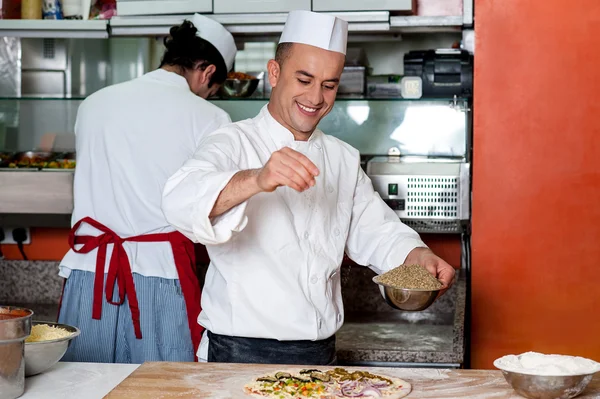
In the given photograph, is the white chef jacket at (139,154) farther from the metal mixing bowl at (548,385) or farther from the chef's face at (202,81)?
the metal mixing bowl at (548,385)

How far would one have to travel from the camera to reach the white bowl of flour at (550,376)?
→ 1.70 metres

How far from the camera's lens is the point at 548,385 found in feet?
5.61

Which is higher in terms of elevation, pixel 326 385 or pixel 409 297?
pixel 409 297

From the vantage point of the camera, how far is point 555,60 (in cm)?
282

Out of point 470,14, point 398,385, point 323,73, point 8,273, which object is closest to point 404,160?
point 470,14

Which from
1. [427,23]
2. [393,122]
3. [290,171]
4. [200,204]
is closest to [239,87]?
[393,122]

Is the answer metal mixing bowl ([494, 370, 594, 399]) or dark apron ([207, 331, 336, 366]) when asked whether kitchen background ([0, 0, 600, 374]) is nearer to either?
dark apron ([207, 331, 336, 366])

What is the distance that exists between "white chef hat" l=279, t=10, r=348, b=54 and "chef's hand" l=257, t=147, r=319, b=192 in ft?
1.84

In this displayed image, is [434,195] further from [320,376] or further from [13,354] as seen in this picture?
[13,354]

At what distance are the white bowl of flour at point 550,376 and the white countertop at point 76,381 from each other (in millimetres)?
864

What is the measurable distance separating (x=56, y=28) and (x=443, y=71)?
142 cm

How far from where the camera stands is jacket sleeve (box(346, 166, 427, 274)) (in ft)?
7.56

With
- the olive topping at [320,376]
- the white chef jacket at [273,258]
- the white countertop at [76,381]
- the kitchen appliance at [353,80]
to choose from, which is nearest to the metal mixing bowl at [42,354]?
the white countertop at [76,381]

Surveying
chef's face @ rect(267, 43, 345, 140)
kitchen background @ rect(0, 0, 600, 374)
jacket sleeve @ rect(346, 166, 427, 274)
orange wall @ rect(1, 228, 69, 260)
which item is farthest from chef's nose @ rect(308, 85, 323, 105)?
orange wall @ rect(1, 228, 69, 260)
